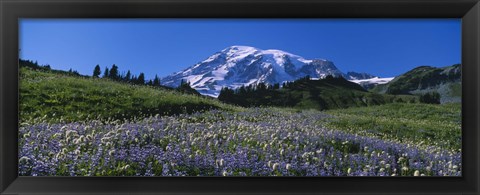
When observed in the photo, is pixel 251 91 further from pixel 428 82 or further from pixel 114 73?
pixel 428 82

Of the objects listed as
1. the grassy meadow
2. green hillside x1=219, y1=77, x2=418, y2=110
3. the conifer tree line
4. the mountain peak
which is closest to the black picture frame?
the grassy meadow

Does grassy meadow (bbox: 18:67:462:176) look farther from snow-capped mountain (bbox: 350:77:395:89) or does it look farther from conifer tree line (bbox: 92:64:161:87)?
snow-capped mountain (bbox: 350:77:395:89)

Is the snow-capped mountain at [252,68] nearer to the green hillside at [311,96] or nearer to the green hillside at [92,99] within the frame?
the green hillside at [311,96]

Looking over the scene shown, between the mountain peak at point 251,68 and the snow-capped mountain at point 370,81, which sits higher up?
the mountain peak at point 251,68

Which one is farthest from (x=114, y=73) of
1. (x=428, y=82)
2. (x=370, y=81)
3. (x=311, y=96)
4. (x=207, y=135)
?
(x=428, y=82)
